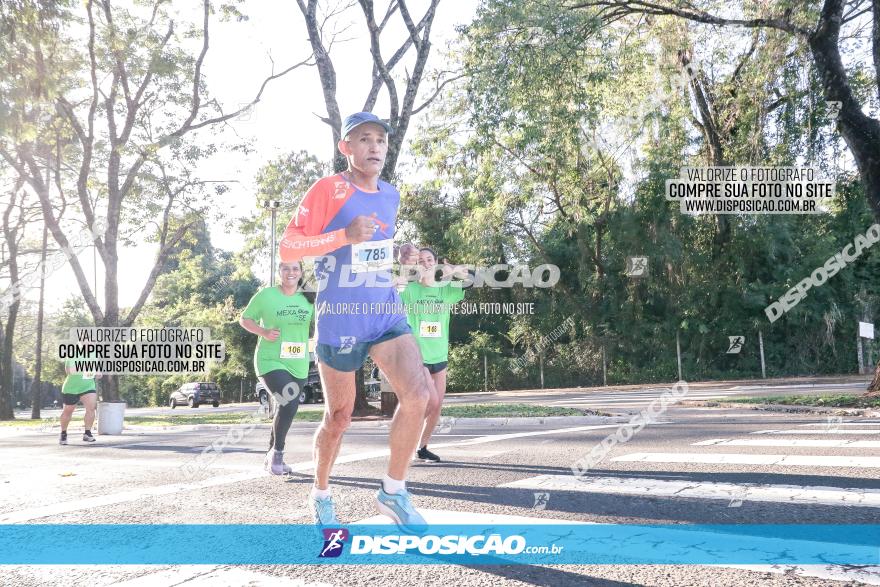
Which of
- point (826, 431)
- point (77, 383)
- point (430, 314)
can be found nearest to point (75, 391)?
point (77, 383)

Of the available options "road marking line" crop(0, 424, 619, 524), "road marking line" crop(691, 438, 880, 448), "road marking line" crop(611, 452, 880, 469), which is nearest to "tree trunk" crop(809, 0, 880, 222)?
"road marking line" crop(691, 438, 880, 448)

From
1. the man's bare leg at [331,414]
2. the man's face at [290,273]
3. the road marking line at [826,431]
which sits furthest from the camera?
the road marking line at [826,431]

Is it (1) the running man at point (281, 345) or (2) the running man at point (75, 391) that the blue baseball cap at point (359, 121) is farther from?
(2) the running man at point (75, 391)

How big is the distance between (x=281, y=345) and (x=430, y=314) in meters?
1.55

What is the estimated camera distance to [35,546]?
4.02 meters

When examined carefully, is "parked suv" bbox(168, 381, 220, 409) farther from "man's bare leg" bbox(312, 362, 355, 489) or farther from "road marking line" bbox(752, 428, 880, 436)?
"man's bare leg" bbox(312, 362, 355, 489)

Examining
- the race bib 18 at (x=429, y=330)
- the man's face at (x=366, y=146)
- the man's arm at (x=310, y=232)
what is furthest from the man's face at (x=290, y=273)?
the man's face at (x=366, y=146)

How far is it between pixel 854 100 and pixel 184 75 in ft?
58.4

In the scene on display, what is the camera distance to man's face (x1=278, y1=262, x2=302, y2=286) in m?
6.54

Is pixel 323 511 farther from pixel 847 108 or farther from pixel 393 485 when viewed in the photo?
pixel 847 108

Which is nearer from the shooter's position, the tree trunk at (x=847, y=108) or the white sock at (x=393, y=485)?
the white sock at (x=393, y=485)

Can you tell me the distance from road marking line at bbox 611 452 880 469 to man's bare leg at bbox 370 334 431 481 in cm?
372

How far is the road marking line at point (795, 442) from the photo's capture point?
7.20 meters

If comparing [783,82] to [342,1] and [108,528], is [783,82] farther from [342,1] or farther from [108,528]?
[108,528]
